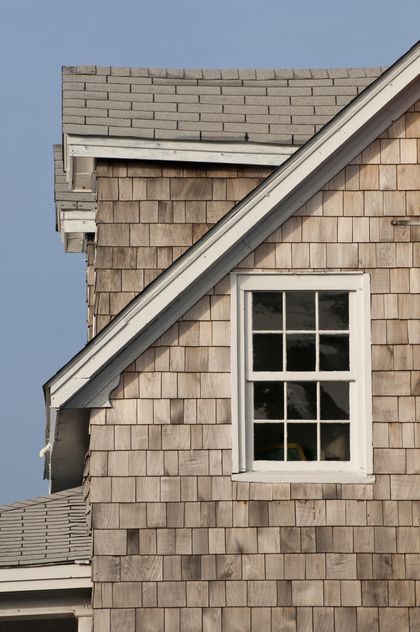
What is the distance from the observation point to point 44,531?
14344 mm

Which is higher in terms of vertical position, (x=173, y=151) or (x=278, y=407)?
(x=173, y=151)

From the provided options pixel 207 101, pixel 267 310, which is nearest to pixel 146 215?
pixel 207 101

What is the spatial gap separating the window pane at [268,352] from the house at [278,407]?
0.05 feet

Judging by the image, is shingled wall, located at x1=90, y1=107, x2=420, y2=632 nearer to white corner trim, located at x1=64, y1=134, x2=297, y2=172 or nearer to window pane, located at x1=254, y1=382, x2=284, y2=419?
window pane, located at x1=254, y1=382, x2=284, y2=419

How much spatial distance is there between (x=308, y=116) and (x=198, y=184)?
160 cm

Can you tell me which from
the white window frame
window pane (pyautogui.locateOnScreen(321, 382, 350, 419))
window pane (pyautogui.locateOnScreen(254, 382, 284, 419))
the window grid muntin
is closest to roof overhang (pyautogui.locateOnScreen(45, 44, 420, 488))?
the white window frame

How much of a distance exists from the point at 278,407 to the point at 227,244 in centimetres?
156

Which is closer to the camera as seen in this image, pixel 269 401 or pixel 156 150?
pixel 269 401

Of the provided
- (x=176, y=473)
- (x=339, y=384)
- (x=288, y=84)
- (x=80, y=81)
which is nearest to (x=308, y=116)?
(x=288, y=84)

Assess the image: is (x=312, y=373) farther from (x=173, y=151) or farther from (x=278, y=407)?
(x=173, y=151)

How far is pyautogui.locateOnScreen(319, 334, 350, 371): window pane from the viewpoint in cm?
1288

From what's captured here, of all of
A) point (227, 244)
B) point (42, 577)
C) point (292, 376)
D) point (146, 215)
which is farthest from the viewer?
point (146, 215)

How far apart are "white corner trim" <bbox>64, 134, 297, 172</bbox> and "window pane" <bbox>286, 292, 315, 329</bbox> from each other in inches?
81.1

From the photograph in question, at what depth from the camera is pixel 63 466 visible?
16.2m
